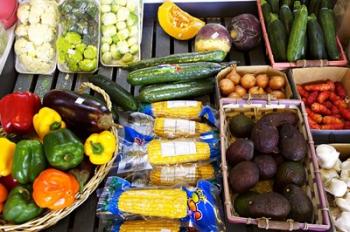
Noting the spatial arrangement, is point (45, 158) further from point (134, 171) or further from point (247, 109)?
point (247, 109)

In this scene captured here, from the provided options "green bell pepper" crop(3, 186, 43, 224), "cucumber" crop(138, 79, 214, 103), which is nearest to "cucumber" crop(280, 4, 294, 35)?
"cucumber" crop(138, 79, 214, 103)

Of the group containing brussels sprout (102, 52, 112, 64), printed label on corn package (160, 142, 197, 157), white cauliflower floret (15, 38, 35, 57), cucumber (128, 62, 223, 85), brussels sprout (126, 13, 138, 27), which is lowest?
printed label on corn package (160, 142, 197, 157)

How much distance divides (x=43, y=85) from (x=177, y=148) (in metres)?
0.74

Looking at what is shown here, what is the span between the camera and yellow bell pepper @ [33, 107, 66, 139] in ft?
4.11

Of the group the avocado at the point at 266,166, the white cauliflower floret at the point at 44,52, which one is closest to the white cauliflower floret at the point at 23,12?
the white cauliflower floret at the point at 44,52

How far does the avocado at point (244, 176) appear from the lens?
1219mm

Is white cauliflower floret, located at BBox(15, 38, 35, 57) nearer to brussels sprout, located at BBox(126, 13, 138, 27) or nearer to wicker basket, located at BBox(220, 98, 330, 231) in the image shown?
brussels sprout, located at BBox(126, 13, 138, 27)

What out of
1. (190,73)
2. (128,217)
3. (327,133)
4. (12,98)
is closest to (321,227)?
(327,133)

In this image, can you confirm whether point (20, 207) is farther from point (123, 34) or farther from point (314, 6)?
point (314, 6)

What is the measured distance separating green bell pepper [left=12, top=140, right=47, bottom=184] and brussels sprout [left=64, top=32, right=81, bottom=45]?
2.14 ft

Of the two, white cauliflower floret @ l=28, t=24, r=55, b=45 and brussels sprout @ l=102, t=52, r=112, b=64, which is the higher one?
white cauliflower floret @ l=28, t=24, r=55, b=45

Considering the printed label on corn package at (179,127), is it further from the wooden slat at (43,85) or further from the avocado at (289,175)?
the wooden slat at (43,85)

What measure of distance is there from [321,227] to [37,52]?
132 cm

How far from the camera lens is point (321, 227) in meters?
1.12
